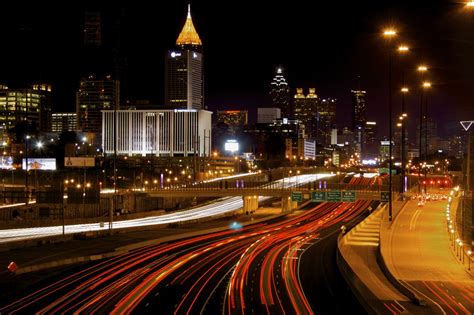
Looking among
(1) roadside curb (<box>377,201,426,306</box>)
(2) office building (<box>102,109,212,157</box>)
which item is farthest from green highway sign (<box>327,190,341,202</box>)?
(2) office building (<box>102,109,212,157</box>)

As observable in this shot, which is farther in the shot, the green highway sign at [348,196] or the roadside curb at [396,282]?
the green highway sign at [348,196]

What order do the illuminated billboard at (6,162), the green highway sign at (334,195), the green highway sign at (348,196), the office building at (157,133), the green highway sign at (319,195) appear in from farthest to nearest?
the office building at (157,133), the illuminated billboard at (6,162), the green highway sign at (319,195), the green highway sign at (334,195), the green highway sign at (348,196)

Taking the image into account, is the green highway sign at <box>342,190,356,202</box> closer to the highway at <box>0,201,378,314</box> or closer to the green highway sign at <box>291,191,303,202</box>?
the green highway sign at <box>291,191,303,202</box>

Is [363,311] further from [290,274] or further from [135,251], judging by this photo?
[135,251]

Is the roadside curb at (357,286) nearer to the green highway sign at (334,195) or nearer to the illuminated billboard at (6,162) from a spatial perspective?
the green highway sign at (334,195)

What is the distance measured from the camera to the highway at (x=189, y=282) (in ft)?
80.7

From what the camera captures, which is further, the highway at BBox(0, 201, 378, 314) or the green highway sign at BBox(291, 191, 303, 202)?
the green highway sign at BBox(291, 191, 303, 202)

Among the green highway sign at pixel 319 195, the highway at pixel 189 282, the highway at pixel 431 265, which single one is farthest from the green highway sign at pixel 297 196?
the highway at pixel 431 265

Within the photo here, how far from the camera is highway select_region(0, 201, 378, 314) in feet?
80.7

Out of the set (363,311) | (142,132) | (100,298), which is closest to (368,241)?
(363,311)

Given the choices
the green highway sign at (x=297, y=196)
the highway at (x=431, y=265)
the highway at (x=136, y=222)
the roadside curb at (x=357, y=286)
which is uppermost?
the green highway sign at (x=297, y=196)

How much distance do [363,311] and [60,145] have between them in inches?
5263

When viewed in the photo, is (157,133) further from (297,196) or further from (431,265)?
(431,265)

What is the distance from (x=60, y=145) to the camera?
488 ft
